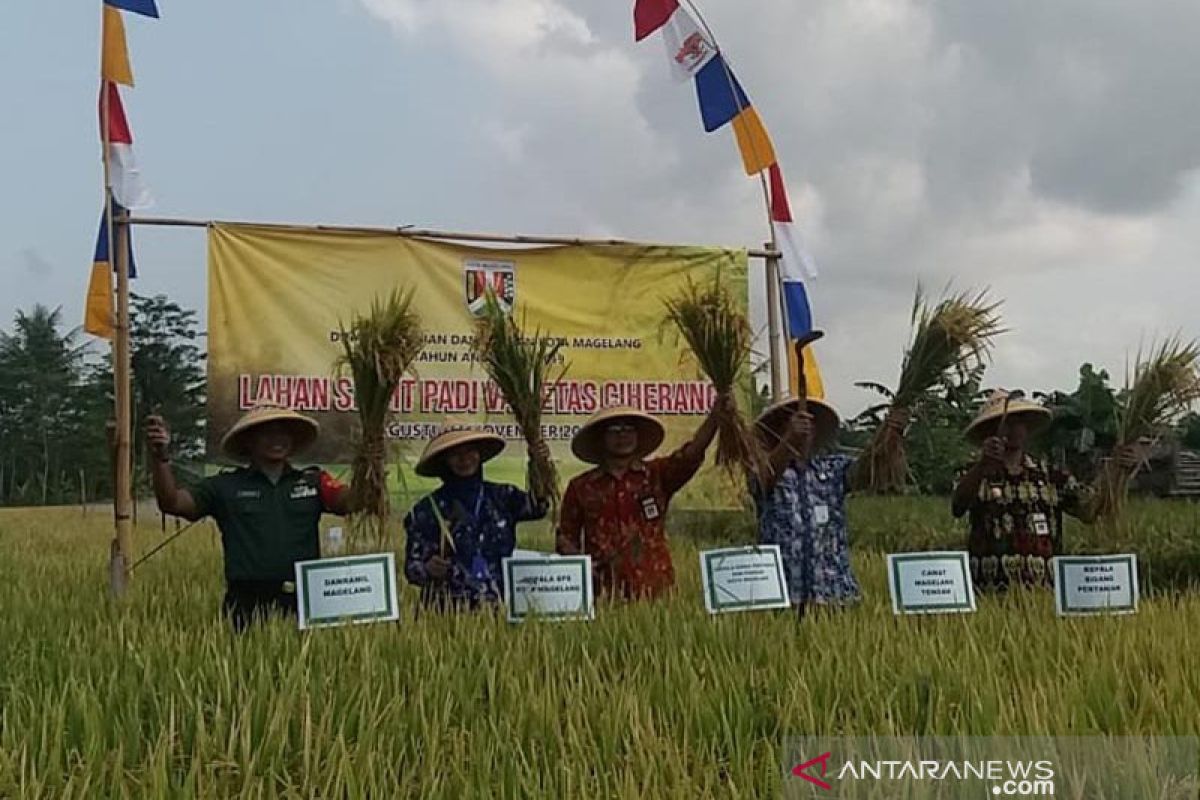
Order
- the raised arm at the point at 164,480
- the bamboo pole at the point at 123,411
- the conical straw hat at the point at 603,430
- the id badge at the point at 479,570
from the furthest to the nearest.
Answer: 1. the bamboo pole at the point at 123,411
2. the conical straw hat at the point at 603,430
3. the id badge at the point at 479,570
4. the raised arm at the point at 164,480

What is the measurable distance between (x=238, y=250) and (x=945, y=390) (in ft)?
12.1

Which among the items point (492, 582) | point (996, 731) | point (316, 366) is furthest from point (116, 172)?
point (996, 731)

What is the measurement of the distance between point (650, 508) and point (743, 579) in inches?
23.3

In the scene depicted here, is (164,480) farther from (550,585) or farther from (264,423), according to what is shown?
(550,585)

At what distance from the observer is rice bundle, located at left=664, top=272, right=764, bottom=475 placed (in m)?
4.03

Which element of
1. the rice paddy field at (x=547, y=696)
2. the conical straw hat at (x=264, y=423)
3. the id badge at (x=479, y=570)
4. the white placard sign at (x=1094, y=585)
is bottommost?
the rice paddy field at (x=547, y=696)

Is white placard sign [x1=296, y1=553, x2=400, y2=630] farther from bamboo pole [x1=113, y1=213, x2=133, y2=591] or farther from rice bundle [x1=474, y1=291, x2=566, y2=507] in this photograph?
bamboo pole [x1=113, y1=213, x2=133, y2=591]

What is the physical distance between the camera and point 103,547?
9500 millimetres

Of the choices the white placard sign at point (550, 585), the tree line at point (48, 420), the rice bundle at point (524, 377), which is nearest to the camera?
the white placard sign at point (550, 585)

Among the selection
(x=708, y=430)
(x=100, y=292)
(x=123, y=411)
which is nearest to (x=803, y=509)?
(x=708, y=430)

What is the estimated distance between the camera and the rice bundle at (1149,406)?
4172 millimetres

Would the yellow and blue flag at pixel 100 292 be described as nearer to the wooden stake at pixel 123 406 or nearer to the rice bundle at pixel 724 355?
the wooden stake at pixel 123 406

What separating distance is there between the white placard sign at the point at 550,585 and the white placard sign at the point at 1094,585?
1521 mm

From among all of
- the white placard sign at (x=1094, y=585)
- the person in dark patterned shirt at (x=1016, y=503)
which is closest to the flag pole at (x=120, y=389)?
the person in dark patterned shirt at (x=1016, y=503)
